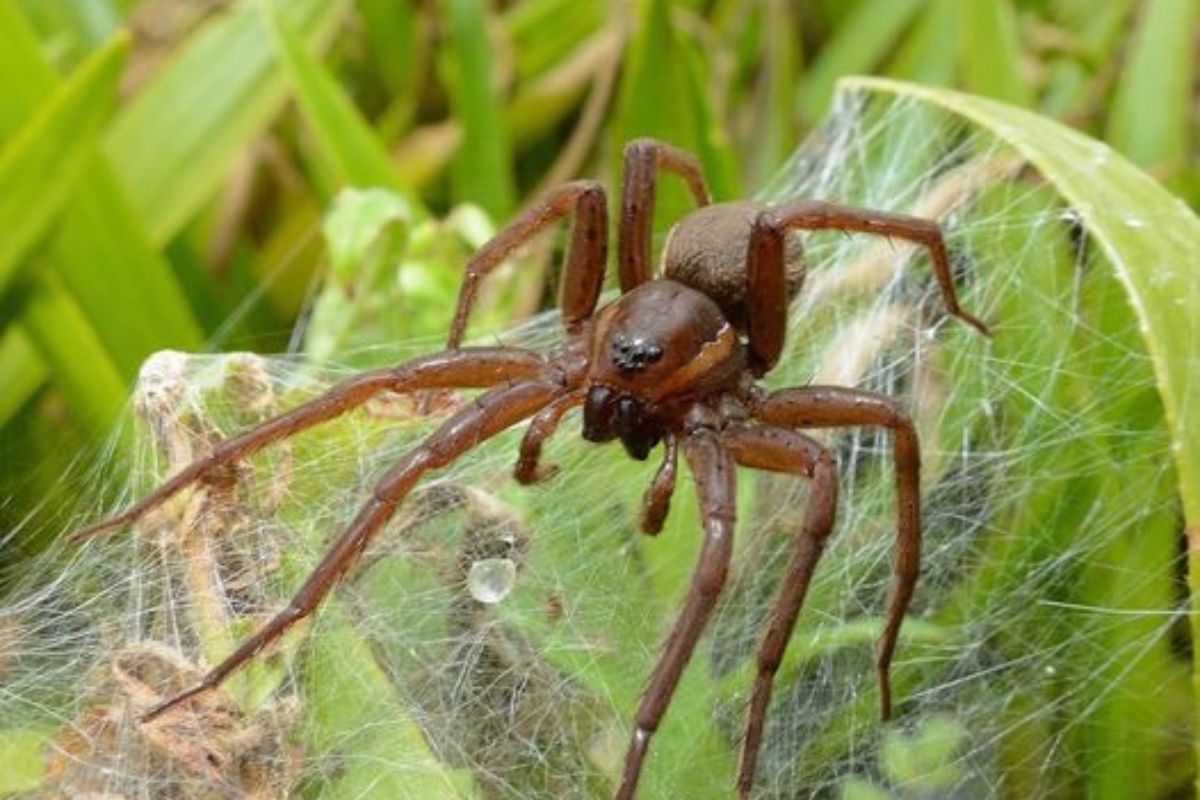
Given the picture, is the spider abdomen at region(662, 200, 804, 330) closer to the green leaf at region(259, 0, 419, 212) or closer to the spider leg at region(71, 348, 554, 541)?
the spider leg at region(71, 348, 554, 541)

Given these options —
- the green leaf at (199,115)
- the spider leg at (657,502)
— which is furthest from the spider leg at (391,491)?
the green leaf at (199,115)

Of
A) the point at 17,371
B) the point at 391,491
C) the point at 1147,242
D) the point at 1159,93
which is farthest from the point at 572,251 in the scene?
the point at 1159,93

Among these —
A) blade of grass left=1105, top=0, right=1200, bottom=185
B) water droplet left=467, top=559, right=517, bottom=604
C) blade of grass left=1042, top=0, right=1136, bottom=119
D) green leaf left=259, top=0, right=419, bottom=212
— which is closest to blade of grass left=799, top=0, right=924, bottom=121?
blade of grass left=1042, top=0, right=1136, bottom=119

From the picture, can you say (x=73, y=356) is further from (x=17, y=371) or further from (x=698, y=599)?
(x=698, y=599)

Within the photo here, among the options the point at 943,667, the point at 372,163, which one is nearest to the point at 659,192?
the point at 372,163

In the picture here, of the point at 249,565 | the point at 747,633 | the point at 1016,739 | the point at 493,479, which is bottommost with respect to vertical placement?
the point at 1016,739

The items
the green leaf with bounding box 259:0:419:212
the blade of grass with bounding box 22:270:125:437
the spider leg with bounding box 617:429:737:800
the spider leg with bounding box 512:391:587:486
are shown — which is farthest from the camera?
the green leaf with bounding box 259:0:419:212

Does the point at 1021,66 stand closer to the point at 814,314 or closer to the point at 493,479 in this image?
the point at 814,314
